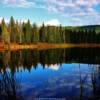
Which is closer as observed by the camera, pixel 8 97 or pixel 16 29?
pixel 8 97

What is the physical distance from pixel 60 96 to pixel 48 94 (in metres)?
0.82

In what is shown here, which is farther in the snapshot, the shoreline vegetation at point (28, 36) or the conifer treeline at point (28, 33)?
the conifer treeline at point (28, 33)

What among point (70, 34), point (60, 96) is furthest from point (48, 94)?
point (70, 34)

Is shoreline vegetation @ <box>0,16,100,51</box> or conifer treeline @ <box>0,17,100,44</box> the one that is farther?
conifer treeline @ <box>0,17,100,44</box>

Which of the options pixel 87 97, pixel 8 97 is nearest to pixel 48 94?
pixel 87 97

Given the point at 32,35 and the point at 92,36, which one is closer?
the point at 32,35

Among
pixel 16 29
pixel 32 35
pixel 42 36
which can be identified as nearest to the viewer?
pixel 16 29

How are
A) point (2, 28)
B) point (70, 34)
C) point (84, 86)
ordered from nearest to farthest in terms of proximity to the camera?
point (84, 86)
point (2, 28)
point (70, 34)

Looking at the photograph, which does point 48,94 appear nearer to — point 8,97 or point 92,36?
point 8,97

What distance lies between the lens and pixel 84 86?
2067 cm

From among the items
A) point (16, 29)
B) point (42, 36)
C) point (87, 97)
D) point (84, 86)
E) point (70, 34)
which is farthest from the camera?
point (70, 34)

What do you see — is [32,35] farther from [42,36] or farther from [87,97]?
[87,97]

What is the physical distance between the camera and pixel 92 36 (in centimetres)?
17038

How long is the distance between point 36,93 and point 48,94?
3.08 ft
